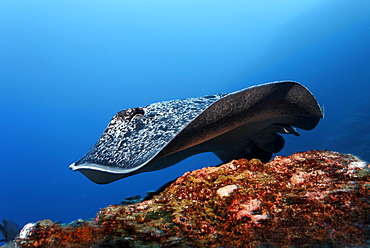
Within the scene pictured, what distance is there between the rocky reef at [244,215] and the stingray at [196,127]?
334 millimetres

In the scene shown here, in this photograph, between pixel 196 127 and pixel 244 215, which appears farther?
pixel 196 127

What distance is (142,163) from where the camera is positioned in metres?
1.51

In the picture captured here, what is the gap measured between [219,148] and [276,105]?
3.14ft

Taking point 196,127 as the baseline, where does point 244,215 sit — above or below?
below

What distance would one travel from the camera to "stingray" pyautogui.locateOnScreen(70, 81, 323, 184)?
1.58 metres

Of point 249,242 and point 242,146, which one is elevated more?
point 242,146

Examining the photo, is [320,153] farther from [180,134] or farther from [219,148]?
[180,134]

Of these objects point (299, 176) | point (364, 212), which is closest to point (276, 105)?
point (299, 176)

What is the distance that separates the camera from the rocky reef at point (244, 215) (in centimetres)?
95

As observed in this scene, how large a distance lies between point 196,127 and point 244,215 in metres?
0.63

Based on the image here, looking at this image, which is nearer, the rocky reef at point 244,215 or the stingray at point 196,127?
the rocky reef at point 244,215

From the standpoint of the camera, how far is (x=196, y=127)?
157 centimetres

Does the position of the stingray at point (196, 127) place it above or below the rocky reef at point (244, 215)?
above

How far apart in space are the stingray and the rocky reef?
1.10ft
